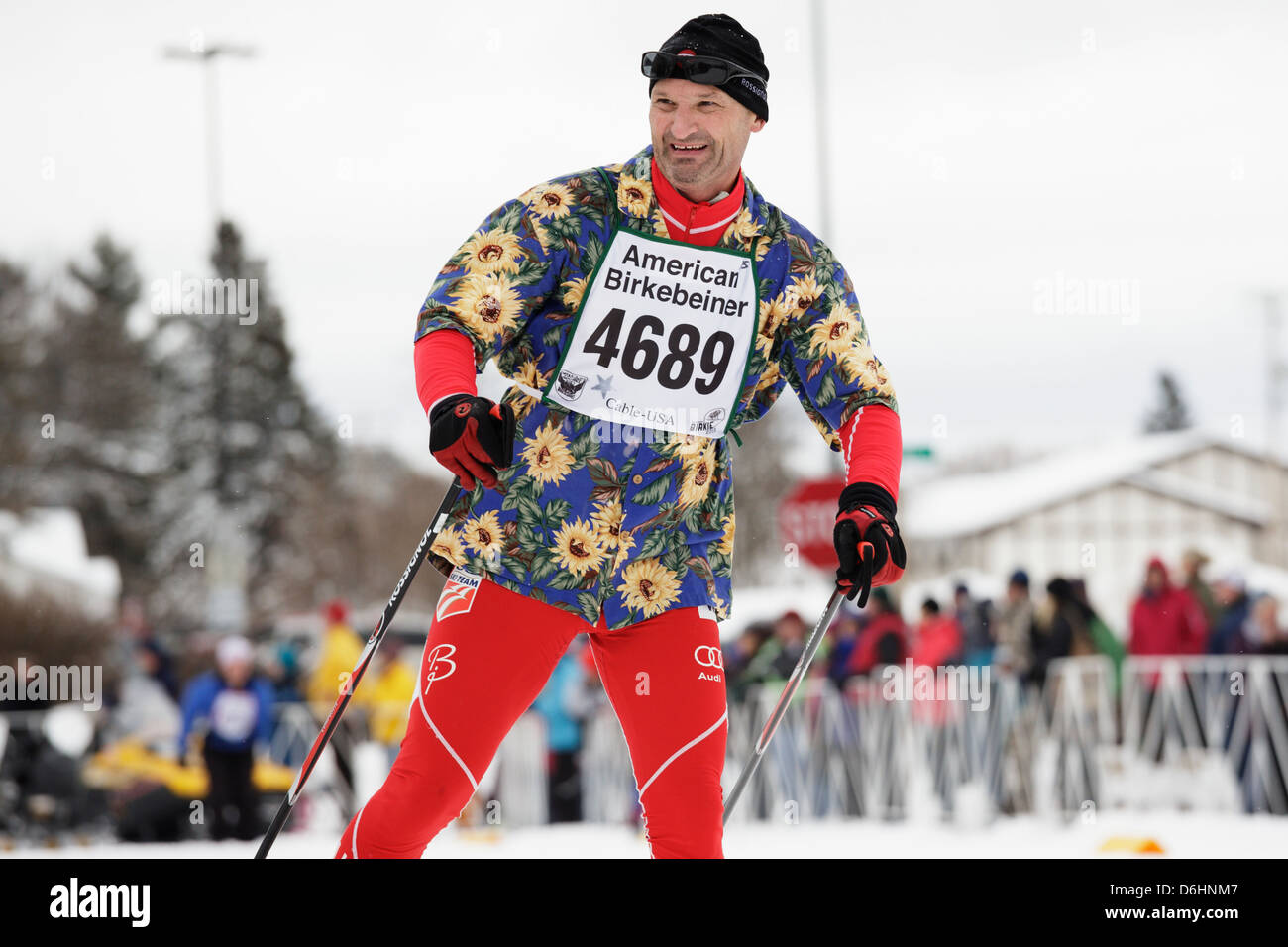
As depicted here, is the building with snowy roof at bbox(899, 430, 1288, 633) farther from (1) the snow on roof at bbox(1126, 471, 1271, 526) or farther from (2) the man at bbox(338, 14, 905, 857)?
(2) the man at bbox(338, 14, 905, 857)

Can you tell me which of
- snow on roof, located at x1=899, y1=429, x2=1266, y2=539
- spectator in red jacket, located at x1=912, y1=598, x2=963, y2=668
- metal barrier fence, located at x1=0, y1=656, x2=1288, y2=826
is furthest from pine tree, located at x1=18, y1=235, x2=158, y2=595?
spectator in red jacket, located at x1=912, y1=598, x2=963, y2=668

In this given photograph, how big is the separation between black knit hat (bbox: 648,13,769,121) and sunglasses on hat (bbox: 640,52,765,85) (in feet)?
0.04

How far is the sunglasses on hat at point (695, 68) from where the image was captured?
3488mm

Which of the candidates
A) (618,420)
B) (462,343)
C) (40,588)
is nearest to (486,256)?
(462,343)

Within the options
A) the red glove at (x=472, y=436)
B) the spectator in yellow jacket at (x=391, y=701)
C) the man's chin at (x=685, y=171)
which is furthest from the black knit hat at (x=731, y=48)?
the spectator in yellow jacket at (x=391, y=701)

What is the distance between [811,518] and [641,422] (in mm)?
8632

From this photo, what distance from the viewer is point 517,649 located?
342 centimetres

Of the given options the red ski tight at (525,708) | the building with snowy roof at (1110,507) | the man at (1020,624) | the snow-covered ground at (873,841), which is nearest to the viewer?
the red ski tight at (525,708)

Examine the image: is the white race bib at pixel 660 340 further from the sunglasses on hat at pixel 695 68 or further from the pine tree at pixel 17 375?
the pine tree at pixel 17 375

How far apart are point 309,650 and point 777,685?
11.7 metres

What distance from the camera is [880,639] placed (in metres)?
11.0

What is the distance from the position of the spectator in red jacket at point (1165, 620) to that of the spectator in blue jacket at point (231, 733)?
5687 mm

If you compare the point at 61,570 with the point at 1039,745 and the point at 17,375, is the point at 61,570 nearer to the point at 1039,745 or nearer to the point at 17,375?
the point at 17,375

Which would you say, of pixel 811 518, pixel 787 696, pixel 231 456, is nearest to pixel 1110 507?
pixel 231 456
